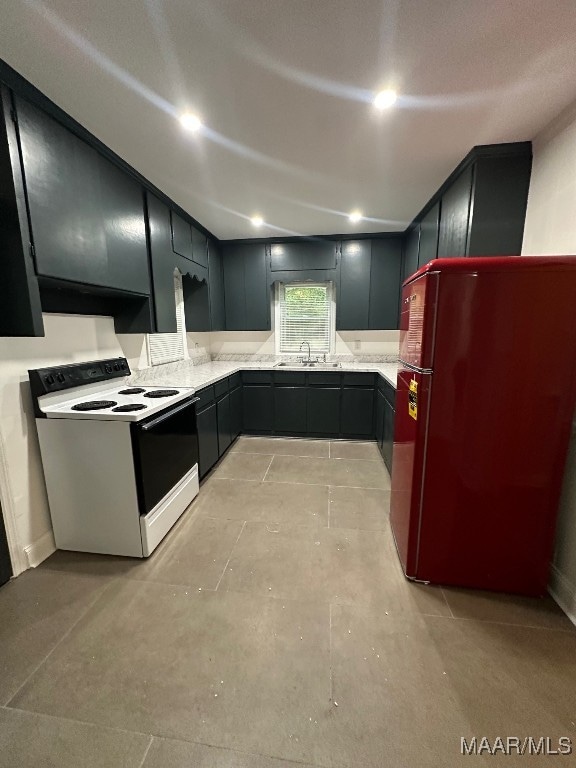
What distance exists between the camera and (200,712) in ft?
3.79

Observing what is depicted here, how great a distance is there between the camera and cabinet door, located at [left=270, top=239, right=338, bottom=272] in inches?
153

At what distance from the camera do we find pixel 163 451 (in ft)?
6.90

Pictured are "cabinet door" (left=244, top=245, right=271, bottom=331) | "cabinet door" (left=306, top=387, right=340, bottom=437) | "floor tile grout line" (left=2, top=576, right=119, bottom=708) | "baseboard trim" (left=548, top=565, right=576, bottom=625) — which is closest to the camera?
"floor tile grout line" (left=2, top=576, right=119, bottom=708)

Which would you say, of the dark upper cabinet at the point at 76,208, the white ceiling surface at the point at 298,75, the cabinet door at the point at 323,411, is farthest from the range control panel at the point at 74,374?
the cabinet door at the point at 323,411

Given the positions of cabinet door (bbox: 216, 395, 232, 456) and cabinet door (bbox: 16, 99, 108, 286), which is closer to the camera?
cabinet door (bbox: 16, 99, 108, 286)

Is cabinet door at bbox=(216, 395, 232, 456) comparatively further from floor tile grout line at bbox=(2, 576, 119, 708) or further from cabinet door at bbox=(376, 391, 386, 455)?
cabinet door at bbox=(376, 391, 386, 455)

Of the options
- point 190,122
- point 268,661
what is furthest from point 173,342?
point 268,661

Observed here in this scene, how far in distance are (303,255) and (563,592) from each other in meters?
3.80

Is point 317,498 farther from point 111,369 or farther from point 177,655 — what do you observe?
point 111,369

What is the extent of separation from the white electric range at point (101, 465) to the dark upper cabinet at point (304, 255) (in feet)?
8.56

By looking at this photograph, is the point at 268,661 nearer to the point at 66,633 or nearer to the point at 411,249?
the point at 66,633

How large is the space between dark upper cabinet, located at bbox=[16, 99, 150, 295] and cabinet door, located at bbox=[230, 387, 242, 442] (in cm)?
167

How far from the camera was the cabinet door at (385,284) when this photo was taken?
12.5 feet

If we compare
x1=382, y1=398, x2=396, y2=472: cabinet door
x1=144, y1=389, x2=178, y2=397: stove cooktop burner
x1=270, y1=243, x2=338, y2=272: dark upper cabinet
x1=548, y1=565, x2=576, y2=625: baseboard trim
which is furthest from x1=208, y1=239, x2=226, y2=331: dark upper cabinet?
x1=548, y1=565, x2=576, y2=625: baseboard trim
